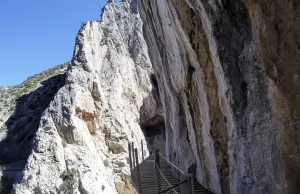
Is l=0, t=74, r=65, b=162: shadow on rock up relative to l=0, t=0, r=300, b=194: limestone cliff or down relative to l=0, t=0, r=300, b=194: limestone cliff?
up

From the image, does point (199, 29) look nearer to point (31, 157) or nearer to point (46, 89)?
point (31, 157)

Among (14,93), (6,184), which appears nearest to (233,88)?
(6,184)

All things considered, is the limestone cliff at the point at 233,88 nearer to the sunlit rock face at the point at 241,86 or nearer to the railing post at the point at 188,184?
the sunlit rock face at the point at 241,86

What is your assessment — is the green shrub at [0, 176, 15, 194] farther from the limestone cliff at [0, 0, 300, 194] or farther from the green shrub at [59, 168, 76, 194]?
the limestone cliff at [0, 0, 300, 194]

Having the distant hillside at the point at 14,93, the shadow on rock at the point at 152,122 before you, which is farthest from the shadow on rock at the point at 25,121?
the shadow on rock at the point at 152,122

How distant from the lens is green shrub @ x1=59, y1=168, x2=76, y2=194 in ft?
77.9

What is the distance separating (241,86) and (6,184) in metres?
28.3

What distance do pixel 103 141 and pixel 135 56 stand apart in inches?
483

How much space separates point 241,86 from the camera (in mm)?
4434

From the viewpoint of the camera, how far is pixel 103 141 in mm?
30391

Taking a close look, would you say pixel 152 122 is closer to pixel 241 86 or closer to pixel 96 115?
pixel 96 115

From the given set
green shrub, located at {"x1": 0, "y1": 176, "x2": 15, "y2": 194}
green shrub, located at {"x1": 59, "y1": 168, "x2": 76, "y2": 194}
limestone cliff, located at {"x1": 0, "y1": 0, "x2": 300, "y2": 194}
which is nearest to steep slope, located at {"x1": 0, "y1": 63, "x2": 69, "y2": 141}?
green shrub, located at {"x1": 0, "y1": 176, "x2": 15, "y2": 194}

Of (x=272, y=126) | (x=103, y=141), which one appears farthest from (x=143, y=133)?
(x=272, y=126)

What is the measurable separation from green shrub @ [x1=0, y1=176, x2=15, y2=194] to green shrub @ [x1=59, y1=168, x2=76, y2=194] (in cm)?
629
